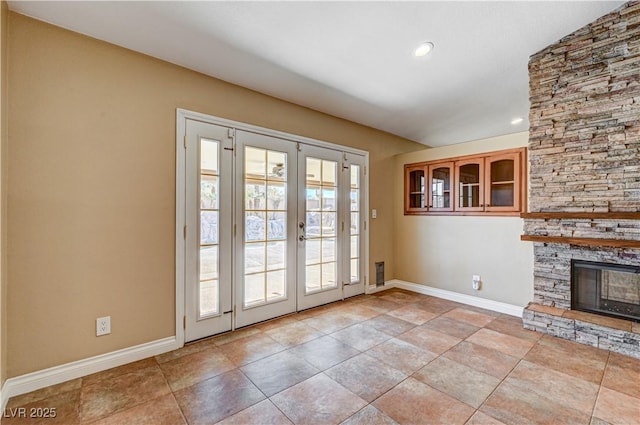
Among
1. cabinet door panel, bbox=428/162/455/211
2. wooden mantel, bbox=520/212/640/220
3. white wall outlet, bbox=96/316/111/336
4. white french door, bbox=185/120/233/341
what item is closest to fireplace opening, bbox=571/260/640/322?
wooden mantel, bbox=520/212/640/220

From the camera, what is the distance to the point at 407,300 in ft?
13.6

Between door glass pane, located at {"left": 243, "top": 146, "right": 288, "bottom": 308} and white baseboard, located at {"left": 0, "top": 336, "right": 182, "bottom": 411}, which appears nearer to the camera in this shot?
white baseboard, located at {"left": 0, "top": 336, "right": 182, "bottom": 411}

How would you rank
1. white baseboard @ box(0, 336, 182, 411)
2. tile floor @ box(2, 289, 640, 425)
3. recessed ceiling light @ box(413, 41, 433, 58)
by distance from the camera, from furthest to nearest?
recessed ceiling light @ box(413, 41, 433, 58)
white baseboard @ box(0, 336, 182, 411)
tile floor @ box(2, 289, 640, 425)

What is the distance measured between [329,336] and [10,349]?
94.5 inches

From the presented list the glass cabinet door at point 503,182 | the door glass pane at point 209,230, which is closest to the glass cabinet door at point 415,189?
the glass cabinet door at point 503,182

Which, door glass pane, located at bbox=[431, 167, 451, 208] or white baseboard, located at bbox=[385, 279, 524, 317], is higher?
door glass pane, located at bbox=[431, 167, 451, 208]

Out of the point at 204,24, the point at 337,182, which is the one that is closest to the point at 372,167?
the point at 337,182

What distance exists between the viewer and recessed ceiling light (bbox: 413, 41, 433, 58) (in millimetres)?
2809

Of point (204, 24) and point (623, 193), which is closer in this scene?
point (204, 24)

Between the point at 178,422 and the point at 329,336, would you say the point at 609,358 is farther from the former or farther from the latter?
the point at 178,422

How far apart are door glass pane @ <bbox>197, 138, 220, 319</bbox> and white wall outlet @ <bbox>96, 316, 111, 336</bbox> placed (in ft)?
2.30

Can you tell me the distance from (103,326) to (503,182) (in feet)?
→ 14.5

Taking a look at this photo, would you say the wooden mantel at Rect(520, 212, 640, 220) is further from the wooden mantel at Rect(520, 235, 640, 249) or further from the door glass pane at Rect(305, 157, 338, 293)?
the door glass pane at Rect(305, 157, 338, 293)

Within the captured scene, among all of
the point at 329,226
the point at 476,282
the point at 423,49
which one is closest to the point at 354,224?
the point at 329,226
